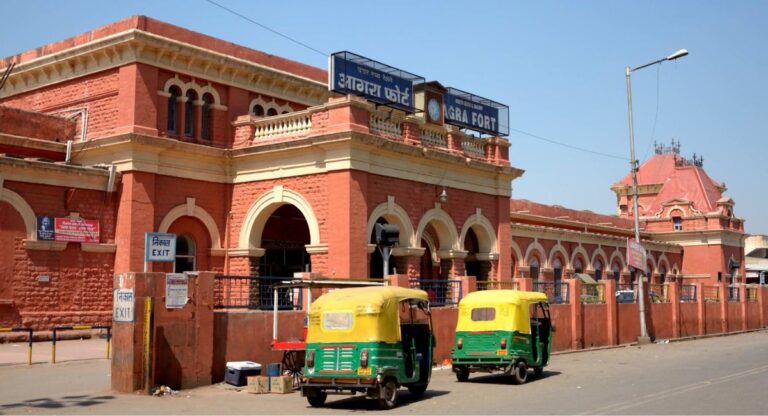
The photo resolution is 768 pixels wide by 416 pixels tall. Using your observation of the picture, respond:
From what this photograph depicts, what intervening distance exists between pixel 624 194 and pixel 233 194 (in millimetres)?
45463

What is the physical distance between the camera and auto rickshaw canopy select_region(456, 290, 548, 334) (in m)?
17.2

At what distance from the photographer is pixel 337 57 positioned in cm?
2494

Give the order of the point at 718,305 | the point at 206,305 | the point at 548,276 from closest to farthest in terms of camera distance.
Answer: the point at 206,305, the point at 718,305, the point at 548,276

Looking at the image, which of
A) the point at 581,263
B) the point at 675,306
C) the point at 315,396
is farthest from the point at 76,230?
the point at 581,263

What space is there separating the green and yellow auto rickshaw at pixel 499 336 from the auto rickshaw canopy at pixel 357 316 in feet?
11.8

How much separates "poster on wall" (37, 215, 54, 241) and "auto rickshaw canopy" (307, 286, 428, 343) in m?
11.1

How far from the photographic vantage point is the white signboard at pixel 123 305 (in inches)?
575

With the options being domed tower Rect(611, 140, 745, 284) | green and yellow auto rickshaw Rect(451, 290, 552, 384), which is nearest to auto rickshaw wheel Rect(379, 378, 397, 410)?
green and yellow auto rickshaw Rect(451, 290, 552, 384)

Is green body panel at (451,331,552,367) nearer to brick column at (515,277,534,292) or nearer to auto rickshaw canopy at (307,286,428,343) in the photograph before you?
auto rickshaw canopy at (307,286,428,343)

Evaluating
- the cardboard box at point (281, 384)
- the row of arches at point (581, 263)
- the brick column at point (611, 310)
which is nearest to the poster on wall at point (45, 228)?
the cardboard box at point (281, 384)

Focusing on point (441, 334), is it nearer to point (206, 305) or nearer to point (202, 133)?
point (206, 305)

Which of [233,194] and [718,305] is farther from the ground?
[233,194]

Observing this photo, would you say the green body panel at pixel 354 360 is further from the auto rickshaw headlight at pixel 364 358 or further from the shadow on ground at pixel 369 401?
the shadow on ground at pixel 369 401

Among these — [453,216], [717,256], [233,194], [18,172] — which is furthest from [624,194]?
[18,172]
